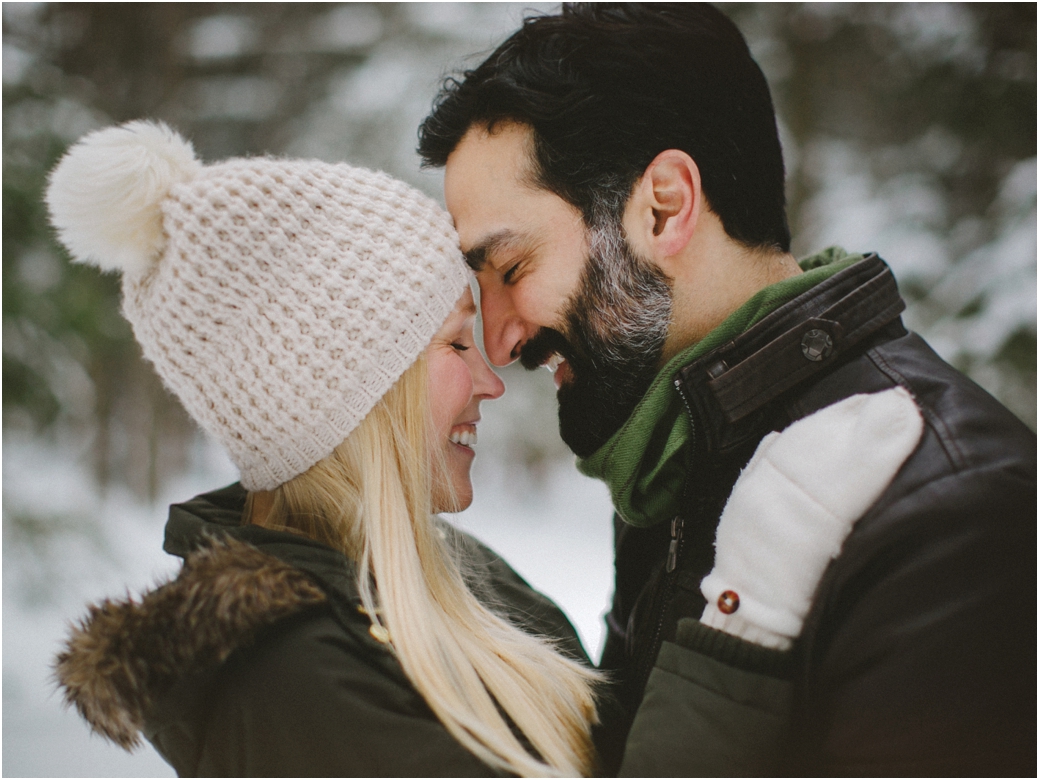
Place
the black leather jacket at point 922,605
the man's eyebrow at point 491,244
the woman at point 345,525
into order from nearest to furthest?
the black leather jacket at point 922,605 → the woman at point 345,525 → the man's eyebrow at point 491,244

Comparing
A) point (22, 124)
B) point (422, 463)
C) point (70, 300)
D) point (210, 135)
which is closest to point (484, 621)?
point (422, 463)

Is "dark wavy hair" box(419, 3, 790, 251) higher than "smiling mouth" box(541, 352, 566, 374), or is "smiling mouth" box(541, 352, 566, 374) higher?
"dark wavy hair" box(419, 3, 790, 251)

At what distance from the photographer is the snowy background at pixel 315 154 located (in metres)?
2.93

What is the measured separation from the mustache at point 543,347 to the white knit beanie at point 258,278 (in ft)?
1.09

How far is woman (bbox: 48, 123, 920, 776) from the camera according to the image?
44.4 inches

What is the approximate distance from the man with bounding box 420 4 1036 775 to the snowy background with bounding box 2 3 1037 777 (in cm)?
66

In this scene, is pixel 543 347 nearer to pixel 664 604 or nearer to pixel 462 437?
pixel 462 437

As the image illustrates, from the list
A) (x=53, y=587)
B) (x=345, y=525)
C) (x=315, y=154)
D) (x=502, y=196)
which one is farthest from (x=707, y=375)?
(x=315, y=154)

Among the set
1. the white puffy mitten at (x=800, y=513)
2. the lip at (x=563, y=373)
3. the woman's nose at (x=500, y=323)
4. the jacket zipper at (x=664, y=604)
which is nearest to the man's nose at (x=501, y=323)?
the woman's nose at (x=500, y=323)

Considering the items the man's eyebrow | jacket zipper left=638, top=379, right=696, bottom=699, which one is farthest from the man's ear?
jacket zipper left=638, top=379, right=696, bottom=699

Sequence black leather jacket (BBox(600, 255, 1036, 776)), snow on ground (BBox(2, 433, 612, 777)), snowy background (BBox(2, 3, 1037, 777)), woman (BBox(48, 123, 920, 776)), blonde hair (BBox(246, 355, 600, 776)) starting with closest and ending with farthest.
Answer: black leather jacket (BBox(600, 255, 1036, 776))
woman (BBox(48, 123, 920, 776))
blonde hair (BBox(246, 355, 600, 776))
snow on ground (BBox(2, 433, 612, 777))
snowy background (BBox(2, 3, 1037, 777))

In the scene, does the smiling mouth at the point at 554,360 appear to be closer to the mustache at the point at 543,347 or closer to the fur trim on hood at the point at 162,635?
the mustache at the point at 543,347

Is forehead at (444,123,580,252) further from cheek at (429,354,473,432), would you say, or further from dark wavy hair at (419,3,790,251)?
cheek at (429,354,473,432)

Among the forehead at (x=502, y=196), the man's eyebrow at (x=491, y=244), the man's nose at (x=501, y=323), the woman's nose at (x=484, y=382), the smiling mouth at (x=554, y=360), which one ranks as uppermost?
the forehead at (x=502, y=196)
